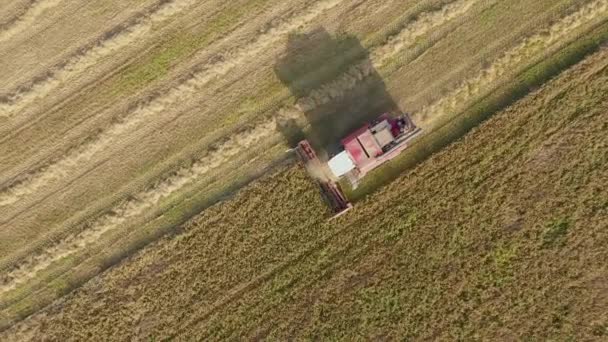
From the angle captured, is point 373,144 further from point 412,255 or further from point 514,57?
point 514,57

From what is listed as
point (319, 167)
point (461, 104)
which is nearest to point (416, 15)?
point (461, 104)

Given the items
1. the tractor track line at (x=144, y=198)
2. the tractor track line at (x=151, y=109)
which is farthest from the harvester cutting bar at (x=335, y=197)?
the tractor track line at (x=151, y=109)

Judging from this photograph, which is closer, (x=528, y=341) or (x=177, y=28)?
(x=528, y=341)

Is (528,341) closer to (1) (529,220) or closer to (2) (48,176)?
(1) (529,220)

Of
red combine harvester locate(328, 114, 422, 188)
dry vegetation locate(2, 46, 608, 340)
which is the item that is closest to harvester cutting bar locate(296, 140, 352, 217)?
dry vegetation locate(2, 46, 608, 340)

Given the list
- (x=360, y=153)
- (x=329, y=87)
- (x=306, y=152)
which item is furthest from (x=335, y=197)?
(x=329, y=87)

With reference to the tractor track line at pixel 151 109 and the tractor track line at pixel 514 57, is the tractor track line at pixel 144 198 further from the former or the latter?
the tractor track line at pixel 514 57
